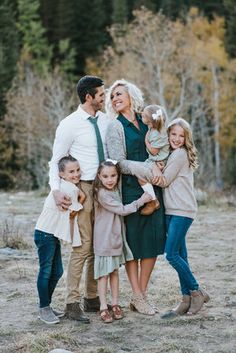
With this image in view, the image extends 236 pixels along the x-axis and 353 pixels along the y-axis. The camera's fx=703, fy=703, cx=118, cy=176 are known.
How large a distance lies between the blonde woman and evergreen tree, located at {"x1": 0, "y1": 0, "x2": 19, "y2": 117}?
119ft

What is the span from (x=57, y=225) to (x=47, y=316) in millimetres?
802

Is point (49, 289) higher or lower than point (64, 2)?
lower

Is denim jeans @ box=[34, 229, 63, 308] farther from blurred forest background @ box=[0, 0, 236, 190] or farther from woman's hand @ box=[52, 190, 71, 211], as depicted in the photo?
blurred forest background @ box=[0, 0, 236, 190]

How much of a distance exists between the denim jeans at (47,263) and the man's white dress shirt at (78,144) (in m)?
0.46

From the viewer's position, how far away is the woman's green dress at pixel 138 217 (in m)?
6.11

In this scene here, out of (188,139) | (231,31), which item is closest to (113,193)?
(188,139)

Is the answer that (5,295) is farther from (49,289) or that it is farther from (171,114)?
(171,114)

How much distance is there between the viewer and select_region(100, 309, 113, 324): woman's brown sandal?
19.8 ft

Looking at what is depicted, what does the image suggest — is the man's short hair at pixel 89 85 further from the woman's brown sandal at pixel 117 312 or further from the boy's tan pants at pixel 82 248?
the woman's brown sandal at pixel 117 312

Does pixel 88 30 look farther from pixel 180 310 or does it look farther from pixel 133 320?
pixel 133 320

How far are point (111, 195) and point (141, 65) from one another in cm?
2986

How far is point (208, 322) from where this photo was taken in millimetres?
6012

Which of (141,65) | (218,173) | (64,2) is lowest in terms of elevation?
(218,173)

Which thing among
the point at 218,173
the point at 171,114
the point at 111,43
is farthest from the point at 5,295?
the point at 111,43
